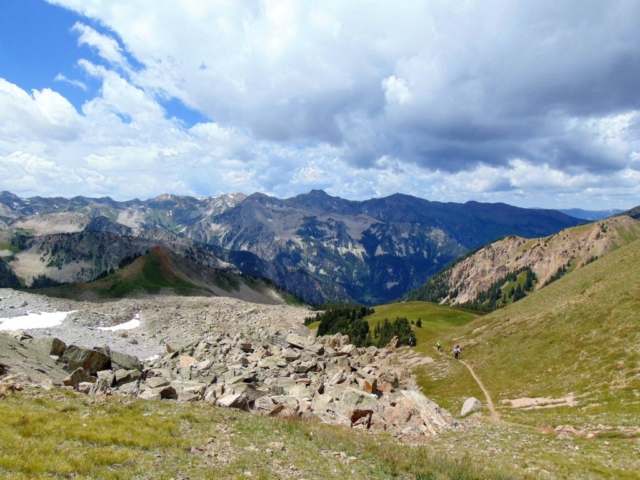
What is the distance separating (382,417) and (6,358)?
32003 mm

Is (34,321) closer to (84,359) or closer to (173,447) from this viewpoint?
(84,359)

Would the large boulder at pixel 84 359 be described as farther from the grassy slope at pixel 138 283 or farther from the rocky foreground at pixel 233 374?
the grassy slope at pixel 138 283

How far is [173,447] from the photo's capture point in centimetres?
1652

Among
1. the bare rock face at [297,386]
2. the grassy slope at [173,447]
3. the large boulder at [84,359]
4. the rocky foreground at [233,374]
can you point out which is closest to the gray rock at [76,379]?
the rocky foreground at [233,374]

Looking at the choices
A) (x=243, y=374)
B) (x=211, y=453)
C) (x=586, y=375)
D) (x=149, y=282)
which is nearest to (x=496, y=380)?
(x=586, y=375)

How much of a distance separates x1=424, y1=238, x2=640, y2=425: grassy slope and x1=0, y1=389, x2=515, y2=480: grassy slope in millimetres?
17185

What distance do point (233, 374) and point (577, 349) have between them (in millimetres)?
40270

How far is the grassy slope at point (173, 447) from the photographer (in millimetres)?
13273

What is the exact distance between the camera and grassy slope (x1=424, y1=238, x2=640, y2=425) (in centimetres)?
3136

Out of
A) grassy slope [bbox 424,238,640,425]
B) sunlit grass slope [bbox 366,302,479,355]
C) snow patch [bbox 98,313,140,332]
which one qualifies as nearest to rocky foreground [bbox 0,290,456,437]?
snow patch [bbox 98,313,140,332]

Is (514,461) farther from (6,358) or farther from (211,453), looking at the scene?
(6,358)

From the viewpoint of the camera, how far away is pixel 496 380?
46844 millimetres

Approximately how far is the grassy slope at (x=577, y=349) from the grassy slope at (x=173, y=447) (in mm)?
17185

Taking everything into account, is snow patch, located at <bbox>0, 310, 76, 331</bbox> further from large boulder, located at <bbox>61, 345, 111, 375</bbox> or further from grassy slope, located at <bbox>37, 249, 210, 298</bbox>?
grassy slope, located at <bbox>37, 249, 210, 298</bbox>
